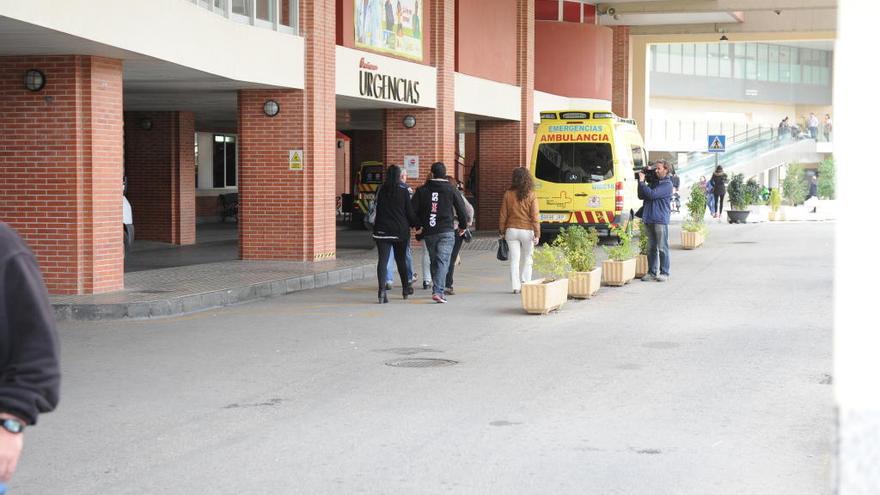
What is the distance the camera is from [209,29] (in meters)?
17.0

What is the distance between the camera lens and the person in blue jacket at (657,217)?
60.3 feet

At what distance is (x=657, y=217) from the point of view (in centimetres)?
1856

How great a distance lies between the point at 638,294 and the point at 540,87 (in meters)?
18.6

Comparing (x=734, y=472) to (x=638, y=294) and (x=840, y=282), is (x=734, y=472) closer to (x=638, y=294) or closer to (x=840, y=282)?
(x=840, y=282)

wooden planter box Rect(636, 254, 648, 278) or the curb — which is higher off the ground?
wooden planter box Rect(636, 254, 648, 278)

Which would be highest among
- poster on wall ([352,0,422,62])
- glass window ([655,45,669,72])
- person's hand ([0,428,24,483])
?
glass window ([655,45,669,72])

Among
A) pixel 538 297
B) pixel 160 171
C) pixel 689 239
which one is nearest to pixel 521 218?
pixel 538 297

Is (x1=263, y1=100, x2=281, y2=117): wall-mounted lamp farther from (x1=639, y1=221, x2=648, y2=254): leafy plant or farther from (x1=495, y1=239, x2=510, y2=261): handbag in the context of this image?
(x1=639, y1=221, x2=648, y2=254): leafy plant

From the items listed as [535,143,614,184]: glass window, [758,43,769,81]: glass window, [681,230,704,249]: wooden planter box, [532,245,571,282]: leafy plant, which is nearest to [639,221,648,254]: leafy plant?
[532,245,571,282]: leafy plant

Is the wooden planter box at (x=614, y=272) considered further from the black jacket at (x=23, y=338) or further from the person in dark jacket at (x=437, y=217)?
the black jacket at (x=23, y=338)

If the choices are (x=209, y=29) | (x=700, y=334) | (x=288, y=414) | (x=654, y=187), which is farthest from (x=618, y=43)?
(x=288, y=414)

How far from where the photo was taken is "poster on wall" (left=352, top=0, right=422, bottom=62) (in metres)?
23.0

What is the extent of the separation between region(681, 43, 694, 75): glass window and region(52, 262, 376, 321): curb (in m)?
57.4

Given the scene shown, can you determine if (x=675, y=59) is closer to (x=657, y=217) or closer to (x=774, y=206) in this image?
(x=774, y=206)
